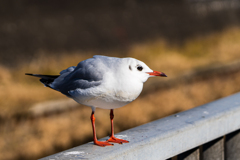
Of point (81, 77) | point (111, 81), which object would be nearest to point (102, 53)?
point (81, 77)

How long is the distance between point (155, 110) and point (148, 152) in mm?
3174

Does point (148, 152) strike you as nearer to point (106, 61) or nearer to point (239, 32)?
point (106, 61)

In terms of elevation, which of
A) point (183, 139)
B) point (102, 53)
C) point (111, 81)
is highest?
point (102, 53)

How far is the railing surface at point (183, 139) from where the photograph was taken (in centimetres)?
107

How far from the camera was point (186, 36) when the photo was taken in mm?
6500

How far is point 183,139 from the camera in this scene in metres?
1.16

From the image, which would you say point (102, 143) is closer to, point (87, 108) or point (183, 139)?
point (183, 139)

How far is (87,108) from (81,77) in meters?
2.87

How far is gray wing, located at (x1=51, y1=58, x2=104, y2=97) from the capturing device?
111 centimetres

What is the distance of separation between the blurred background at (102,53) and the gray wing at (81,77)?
7.15 ft

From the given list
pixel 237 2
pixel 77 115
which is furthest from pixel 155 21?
→ pixel 77 115

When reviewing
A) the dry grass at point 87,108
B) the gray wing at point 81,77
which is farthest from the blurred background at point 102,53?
the gray wing at point 81,77

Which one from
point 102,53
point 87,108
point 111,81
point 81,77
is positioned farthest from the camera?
point 102,53

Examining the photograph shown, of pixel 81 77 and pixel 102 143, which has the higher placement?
pixel 81 77
